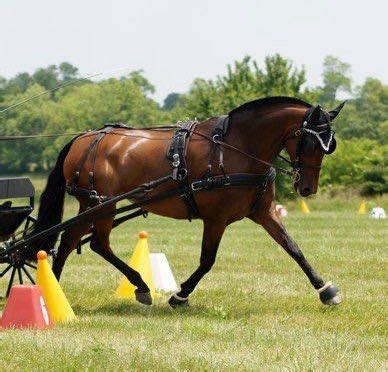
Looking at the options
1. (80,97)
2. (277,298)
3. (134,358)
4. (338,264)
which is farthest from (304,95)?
(80,97)

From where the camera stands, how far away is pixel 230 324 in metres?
8.50

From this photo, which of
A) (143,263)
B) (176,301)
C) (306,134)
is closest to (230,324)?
(176,301)

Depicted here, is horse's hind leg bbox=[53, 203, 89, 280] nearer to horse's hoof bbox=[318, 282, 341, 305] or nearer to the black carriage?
the black carriage

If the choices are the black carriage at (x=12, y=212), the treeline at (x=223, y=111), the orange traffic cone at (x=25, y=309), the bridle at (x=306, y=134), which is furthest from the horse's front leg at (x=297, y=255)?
the treeline at (x=223, y=111)

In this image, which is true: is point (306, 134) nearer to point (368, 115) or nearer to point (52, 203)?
point (52, 203)

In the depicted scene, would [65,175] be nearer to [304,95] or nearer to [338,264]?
[338,264]

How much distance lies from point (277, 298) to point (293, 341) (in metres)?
2.70

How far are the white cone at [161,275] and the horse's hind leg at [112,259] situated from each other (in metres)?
1.02

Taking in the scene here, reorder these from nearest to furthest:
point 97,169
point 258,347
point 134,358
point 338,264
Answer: point 134,358
point 258,347
point 97,169
point 338,264

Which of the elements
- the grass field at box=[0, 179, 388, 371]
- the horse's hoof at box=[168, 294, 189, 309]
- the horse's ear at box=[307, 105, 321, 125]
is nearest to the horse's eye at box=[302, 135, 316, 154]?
the horse's ear at box=[307, 105, 321, 125]

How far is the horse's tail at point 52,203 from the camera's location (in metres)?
10.4

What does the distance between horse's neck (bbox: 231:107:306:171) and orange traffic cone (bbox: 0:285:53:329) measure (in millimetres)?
2513

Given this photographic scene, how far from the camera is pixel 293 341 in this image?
299 inches

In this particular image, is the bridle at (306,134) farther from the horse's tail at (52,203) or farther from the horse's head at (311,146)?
the horse's tail at (52,203)
